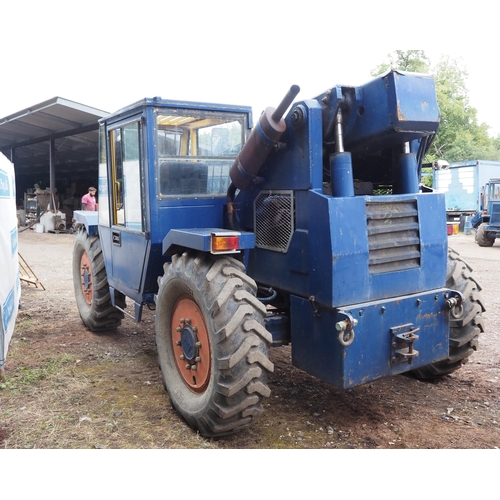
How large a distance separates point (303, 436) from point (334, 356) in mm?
Answer: 642

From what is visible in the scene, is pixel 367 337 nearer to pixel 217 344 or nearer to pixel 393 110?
pixel 217 344

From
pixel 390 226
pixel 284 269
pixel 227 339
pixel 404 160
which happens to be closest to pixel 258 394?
pixel 227 339

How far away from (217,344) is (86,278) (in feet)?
11.2

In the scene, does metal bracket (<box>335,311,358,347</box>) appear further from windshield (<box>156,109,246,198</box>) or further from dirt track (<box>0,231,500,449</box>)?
windshield (<box>156,109,246,198</box>)

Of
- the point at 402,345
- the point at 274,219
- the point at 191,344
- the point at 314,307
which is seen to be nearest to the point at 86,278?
the point at 191,344

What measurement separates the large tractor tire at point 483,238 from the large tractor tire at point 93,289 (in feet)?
45.2

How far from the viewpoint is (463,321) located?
4.16 metres

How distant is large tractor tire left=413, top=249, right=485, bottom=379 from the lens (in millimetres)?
4184

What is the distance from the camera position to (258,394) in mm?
3283

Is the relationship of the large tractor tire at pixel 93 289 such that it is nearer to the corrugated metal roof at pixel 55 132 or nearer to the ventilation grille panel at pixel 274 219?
the ventilation grille panel at pixel 274 219

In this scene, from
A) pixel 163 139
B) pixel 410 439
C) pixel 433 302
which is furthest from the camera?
pixel 163 139

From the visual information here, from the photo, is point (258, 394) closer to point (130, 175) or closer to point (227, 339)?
point (227, 339)

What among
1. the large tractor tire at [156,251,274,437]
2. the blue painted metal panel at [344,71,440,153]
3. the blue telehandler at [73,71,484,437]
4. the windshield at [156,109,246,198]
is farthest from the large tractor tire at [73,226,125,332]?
the blue painted metal panel at [344,71,440,153]

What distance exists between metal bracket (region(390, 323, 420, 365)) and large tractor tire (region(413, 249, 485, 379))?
79cm
